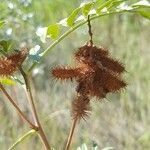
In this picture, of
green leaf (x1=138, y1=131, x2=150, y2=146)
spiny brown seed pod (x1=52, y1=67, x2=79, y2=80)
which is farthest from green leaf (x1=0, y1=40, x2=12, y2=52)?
green leaf (x1=138, y1=131, x2=150, y2=146)

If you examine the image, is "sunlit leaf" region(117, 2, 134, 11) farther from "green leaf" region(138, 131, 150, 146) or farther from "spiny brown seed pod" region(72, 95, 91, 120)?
"green leaf" region(138, 131, 150, 146)

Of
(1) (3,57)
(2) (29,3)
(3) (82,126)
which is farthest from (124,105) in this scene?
(1) (3,57)

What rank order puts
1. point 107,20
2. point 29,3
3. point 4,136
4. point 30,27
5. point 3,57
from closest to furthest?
point 3,57, point 29,3, point 30,27, point 4,136, point 107,20

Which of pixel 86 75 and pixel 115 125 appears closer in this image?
pixel 86 75

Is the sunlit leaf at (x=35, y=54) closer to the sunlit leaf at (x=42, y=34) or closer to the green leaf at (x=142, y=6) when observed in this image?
the sunlit leaf at (x=42, y=34)

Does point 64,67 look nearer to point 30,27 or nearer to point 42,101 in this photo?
point 30,27

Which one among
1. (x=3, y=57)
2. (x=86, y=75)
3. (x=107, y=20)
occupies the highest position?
(x=107, y=20)

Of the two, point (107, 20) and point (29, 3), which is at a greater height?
point (107, 20)
